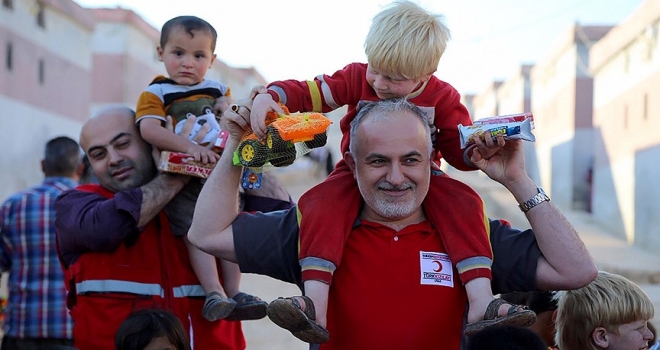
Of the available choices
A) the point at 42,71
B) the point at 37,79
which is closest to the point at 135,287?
the point at 37,79

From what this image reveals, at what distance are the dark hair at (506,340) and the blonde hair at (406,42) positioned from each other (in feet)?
3.74

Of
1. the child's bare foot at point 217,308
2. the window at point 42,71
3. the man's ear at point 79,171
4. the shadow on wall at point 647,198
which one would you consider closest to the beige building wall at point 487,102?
the shadow on wall at point 647,198

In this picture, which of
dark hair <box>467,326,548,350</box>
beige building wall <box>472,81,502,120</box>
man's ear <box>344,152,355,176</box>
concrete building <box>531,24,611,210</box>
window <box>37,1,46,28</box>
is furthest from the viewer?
beige building wall <box>472,81,502,120</box>

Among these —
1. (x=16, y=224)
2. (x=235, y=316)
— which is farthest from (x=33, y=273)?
(x=235, y=316)

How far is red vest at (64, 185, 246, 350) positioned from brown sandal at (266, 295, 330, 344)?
1463 millimetres

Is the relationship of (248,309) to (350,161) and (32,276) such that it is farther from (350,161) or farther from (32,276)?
(32,276)

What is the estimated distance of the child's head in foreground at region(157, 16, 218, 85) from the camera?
4.79 m

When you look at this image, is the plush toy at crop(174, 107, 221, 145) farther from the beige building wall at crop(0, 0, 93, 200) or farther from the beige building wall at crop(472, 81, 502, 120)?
the beige building wall at crop(472, 81, 502, 120)

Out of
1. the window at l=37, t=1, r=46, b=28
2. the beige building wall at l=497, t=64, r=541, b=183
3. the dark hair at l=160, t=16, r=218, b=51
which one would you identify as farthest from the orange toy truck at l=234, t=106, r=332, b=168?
the beige building wall at l=497, t=64, r=541, b=183

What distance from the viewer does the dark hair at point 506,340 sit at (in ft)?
9.91

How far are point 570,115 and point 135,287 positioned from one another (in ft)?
92.1

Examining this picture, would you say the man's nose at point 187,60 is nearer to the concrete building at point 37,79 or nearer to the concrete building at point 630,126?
the concrete building at point 37,79

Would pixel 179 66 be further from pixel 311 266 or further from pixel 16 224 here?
pixel 16 224

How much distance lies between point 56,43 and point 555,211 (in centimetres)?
2164
